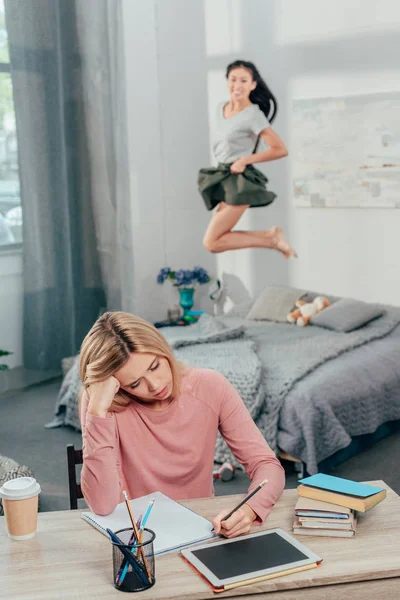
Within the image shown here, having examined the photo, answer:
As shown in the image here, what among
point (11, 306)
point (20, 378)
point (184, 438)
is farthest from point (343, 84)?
point (184, 438)

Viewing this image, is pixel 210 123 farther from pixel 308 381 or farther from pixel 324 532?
pixel 324 532

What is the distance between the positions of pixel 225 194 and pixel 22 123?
4.41ft

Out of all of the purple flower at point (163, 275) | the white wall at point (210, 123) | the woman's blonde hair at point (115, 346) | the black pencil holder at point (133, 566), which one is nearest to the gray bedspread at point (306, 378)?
the white wall at point (210, 123)

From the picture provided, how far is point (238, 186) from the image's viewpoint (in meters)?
4.69

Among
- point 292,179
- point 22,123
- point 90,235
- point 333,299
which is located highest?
point 22,123

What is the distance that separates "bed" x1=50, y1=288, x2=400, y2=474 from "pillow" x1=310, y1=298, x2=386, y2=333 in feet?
0.13

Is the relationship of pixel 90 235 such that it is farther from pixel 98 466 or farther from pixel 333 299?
pixel 98 466

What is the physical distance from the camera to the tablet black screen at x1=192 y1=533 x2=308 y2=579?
1.43 metres

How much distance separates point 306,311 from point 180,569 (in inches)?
134

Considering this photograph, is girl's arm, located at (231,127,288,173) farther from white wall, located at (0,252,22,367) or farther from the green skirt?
white wall, located at (0,252,22,367)

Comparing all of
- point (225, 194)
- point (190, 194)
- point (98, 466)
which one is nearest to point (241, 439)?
point (98, 466)

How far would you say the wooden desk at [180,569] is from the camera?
1393 millimetres

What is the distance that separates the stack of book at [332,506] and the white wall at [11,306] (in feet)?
12.0

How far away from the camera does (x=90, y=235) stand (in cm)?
542
